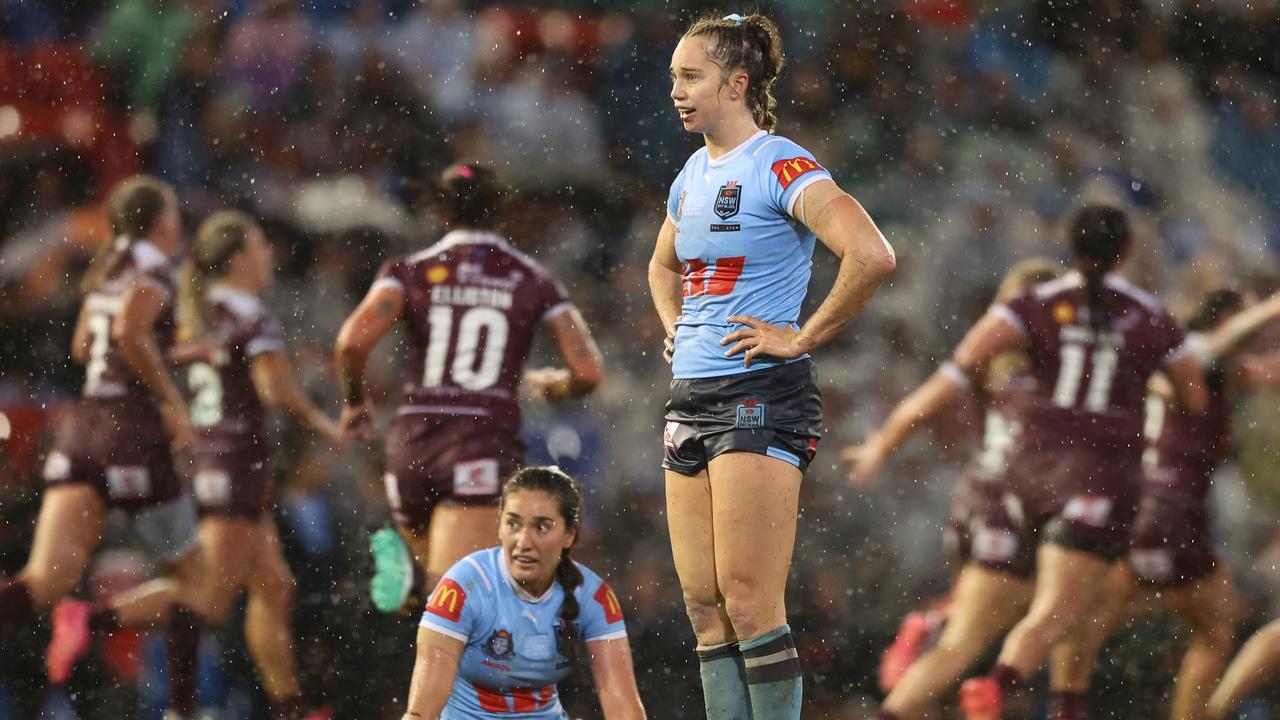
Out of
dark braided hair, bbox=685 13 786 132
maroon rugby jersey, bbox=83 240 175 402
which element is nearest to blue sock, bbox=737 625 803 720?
dark braided hair, bbox=685 13 786 132

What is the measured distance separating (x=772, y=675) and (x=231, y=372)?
417 centimetres

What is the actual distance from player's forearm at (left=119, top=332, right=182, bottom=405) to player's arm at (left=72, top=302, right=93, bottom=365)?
308 millimetres

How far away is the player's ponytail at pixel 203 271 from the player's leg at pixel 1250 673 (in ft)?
15.5

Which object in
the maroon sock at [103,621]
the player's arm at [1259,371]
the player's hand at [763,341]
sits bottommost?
the maroon sock at [103,621]

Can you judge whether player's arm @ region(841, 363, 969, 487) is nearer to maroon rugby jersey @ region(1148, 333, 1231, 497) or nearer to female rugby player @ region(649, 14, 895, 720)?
maroon rugby jersey @ region(1148, 333, 1231, 497)

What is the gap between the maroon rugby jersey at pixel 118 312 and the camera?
6.33 meters

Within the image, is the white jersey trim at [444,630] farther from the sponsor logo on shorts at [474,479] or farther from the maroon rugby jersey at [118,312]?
the maroon rugby jersey at [118,312]

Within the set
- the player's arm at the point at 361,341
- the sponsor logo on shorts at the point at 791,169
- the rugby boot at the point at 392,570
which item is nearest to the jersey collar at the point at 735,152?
the sponsor logo on shorts at the point at 791,169

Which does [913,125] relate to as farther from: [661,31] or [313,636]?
[313,636]

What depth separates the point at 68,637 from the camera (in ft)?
21.0

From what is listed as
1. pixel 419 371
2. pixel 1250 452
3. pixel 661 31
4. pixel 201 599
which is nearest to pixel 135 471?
pixel 201 599

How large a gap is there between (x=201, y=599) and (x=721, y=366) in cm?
407

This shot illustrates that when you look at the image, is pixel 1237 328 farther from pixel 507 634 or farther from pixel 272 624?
pixel 272 624

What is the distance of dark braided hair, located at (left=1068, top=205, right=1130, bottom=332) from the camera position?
6105 millimetres
